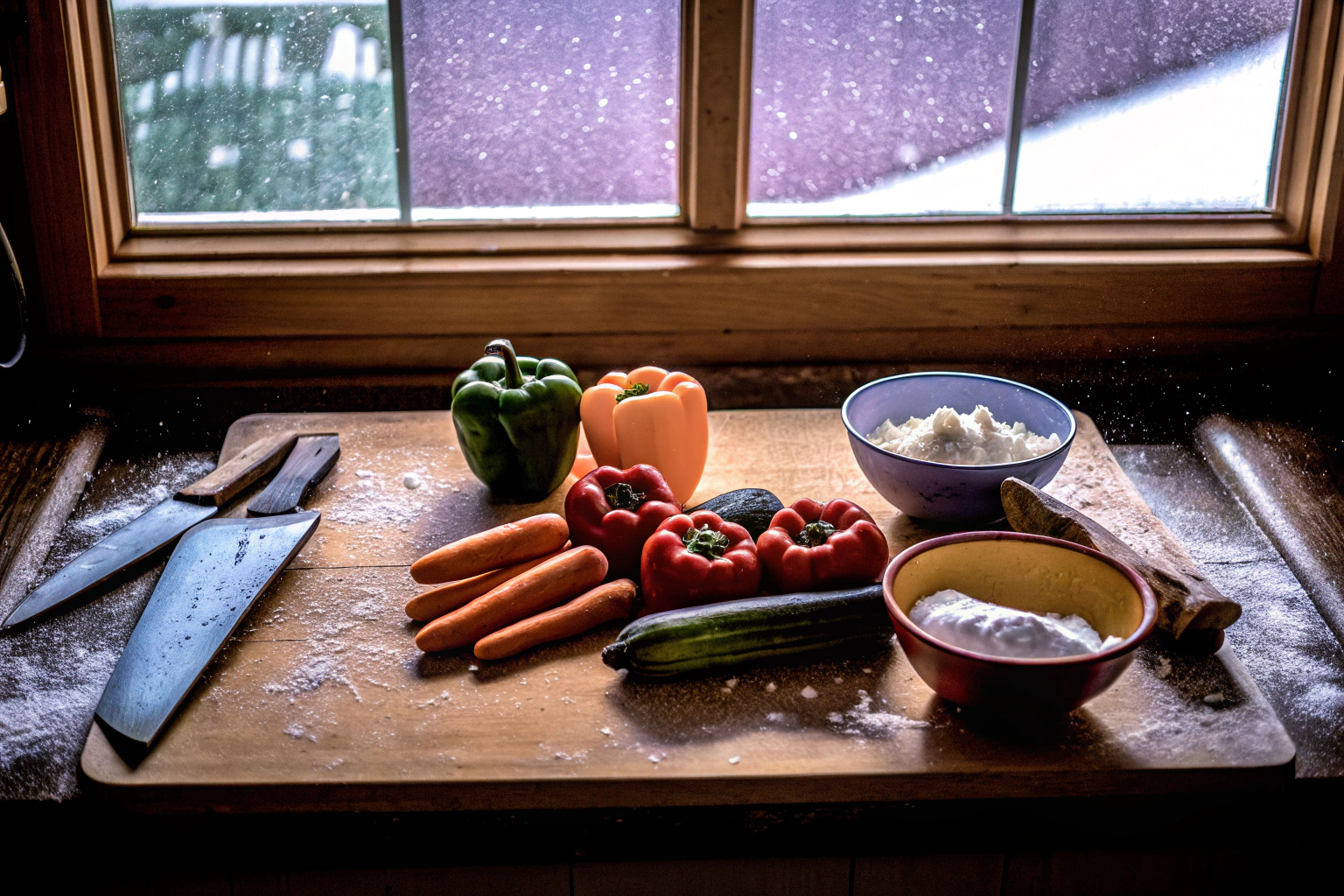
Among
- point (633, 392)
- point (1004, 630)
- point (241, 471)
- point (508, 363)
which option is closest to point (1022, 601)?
point (1004, 630)

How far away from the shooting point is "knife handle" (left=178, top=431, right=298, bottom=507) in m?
1.43

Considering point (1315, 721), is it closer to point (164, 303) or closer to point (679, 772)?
point (679, 772)

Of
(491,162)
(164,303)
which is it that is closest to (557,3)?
(491,162)

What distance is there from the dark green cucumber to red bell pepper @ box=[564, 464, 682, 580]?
144mm

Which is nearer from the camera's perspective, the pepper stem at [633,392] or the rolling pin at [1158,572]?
the rolling pin at [1158,572]

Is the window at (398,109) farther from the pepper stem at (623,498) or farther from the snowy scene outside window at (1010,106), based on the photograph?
the pepper stem at (623,498)

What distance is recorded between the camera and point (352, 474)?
1.53 meters

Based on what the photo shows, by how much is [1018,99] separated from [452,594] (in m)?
1.13

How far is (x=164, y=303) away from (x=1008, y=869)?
1.34m

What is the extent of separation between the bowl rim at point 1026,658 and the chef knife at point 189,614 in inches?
25.3

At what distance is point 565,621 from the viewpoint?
3.92 ft

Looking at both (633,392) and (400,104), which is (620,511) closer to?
(633,392)

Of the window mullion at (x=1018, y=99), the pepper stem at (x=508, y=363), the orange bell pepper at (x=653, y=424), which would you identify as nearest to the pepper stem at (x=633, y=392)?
the orange bell pepper at (x=653, y=424)

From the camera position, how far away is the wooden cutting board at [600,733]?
1.01 m
